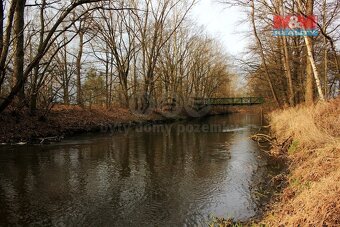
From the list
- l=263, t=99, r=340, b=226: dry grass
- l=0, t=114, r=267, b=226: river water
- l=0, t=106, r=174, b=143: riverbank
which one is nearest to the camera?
l=263, t=99, r=340, b=226: dry grass

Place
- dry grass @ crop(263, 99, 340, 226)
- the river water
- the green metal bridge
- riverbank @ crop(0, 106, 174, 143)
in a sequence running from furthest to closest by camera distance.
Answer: the green metal bridge
riverbank @ crop(0, 106, 174, 143)
the river water
dry grass @ crop(263, 99, 340, 226)

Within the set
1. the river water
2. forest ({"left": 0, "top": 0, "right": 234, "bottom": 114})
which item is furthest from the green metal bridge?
the river water

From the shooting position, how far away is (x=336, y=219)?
4.45 m

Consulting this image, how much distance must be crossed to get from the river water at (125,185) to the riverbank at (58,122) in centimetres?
248

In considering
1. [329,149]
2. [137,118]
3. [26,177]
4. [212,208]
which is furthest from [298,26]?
[137,118]

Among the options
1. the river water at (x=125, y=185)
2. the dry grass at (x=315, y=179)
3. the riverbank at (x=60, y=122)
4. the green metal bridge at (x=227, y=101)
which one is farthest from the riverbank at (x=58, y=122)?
the green metal bridge at (x=227, y=101)

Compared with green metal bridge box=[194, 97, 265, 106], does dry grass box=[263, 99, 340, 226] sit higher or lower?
lower

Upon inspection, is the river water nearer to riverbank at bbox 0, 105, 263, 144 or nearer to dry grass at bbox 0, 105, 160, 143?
riverbank at bbox 0, 105, 263, 144

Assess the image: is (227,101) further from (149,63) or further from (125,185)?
(125,185)

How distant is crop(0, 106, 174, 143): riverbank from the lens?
56.9 feet

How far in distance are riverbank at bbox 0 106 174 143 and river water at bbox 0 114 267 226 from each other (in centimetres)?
248

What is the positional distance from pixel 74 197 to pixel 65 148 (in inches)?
298

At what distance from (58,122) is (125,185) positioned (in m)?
13.6

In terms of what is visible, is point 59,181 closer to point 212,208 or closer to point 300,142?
point 212,208
